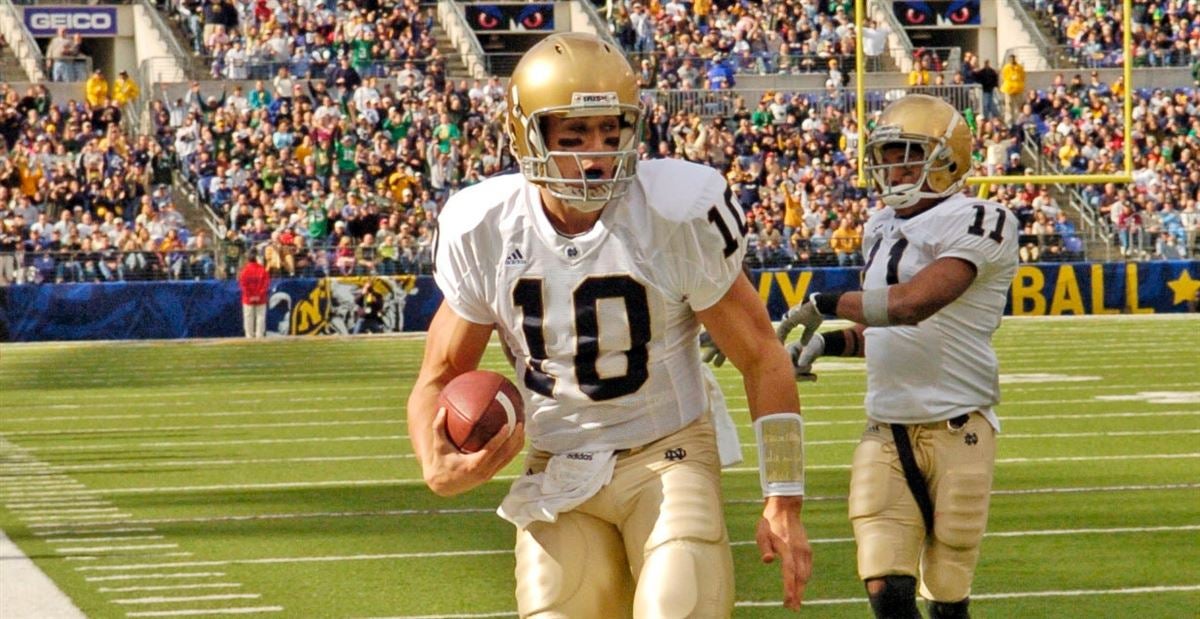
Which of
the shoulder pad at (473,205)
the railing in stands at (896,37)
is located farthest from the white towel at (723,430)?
the railing in stands at (896,37)

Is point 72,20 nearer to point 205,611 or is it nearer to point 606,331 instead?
point 205,611

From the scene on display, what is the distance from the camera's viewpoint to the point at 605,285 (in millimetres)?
3707

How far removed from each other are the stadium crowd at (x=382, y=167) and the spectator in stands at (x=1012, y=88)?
27 centimetres

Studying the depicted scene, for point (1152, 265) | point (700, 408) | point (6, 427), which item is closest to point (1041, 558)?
point (700, 408)

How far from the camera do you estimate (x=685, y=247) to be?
12.1 ft

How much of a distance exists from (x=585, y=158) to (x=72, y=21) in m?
27.6

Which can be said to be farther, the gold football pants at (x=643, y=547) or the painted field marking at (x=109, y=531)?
the painted field marking at (x=109, y=531)

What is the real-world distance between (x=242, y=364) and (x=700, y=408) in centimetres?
1487

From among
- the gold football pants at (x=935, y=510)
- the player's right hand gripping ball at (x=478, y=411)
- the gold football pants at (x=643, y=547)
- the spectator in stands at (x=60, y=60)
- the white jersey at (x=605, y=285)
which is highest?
the spectator in stands at (x=60, y=60)

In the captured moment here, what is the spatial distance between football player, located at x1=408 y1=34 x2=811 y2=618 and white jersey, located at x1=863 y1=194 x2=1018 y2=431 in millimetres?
1505

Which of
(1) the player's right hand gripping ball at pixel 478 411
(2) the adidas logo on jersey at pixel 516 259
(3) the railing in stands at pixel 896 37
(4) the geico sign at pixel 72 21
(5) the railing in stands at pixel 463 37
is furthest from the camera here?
(3) the railing in stands at pixel 896 37

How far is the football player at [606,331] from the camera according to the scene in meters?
3.68

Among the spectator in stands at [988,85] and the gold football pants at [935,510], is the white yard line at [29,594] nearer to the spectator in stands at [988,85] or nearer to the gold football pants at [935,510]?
the gold football pants at [935,510]

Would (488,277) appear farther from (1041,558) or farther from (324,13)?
(324,13)
